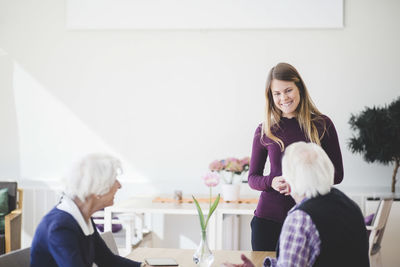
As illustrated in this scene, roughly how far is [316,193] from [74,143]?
4.13 m

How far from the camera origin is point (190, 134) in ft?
18.1

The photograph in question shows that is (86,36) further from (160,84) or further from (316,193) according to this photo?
(316,193)

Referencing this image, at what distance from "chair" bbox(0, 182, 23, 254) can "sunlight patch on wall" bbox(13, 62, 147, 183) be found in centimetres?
47

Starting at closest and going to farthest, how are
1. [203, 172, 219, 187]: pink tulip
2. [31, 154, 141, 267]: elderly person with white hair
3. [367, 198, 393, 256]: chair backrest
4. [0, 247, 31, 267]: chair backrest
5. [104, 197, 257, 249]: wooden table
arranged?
[31, 154, 141, 267]: elderly person with white hair
[0, 247, 31, 267]: chair backrest
[203, 172, 219, 187]: pink tulip
[367, 198, 393, 256]: chair backrest
[104, 197, 257, 249]: wooden table

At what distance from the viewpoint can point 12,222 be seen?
4.86 meters

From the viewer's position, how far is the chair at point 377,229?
4168 millimetres

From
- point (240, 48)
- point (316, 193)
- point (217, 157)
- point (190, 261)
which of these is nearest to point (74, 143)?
point (217, 157)

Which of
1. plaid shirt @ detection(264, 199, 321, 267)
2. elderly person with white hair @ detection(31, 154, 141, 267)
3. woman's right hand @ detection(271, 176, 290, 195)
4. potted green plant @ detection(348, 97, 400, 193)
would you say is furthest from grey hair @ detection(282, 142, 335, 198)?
potted green plant @ detection(348, 97, 400, 193)

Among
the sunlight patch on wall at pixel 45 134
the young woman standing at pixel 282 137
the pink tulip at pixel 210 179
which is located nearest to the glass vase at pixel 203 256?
the young woman standing at pixel 282 137

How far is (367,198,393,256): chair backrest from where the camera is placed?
4.16 meters

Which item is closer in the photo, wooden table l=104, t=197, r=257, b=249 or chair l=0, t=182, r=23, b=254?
wooden table l=104, t=197, r=257, b=249

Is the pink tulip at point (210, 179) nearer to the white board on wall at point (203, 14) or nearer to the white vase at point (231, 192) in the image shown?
the white vase at point (231, 192)

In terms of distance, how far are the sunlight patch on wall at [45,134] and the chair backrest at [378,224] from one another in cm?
256

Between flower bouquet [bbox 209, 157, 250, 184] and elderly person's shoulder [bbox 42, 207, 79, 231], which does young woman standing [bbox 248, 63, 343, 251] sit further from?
flower bouquet [bbox 209, 157, 250, 184]
